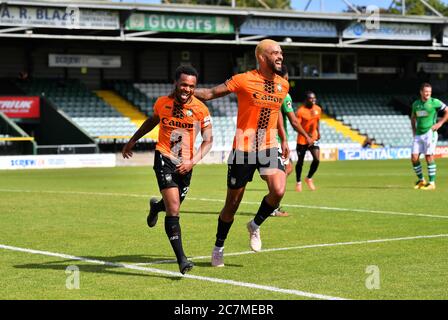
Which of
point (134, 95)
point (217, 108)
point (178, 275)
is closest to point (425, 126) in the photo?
point (178, 275)

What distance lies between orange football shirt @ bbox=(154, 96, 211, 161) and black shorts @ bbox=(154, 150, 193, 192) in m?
0.07

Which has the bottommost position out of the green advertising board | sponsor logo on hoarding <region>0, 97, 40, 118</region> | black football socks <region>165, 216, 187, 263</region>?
sponsor logo on hoarding <region>0, 97, 40, 118</region>

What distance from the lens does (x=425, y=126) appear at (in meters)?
21.1

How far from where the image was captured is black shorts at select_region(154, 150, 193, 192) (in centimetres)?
912

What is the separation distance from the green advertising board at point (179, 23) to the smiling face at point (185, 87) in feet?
114

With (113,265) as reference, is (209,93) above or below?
above

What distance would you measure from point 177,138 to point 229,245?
2.32 m

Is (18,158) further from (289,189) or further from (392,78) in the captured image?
(392,78)

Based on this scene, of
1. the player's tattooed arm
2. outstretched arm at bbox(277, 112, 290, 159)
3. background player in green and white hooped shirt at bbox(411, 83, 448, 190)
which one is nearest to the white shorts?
background player in green and white hooped shirt at bbox(411, 83, 448, 190)

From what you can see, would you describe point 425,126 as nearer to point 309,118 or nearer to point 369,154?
point 309,118

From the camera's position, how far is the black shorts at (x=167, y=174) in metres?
9.12

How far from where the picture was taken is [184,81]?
8.95 metres

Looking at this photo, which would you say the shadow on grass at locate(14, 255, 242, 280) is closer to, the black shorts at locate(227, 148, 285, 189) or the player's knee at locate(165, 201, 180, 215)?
the player's knee at locate(165, 201, 180, 215)
